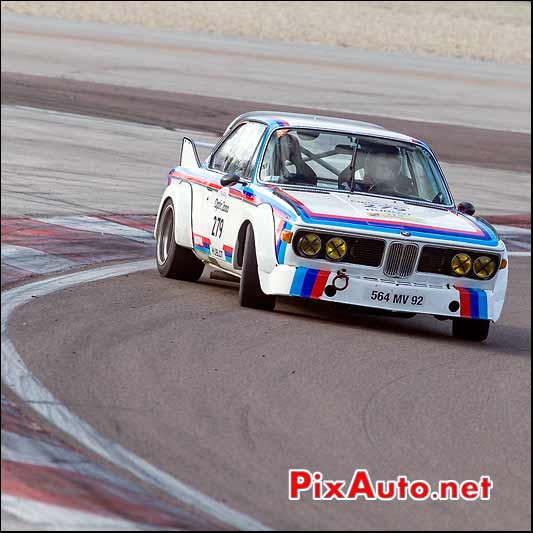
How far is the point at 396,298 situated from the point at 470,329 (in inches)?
30.7

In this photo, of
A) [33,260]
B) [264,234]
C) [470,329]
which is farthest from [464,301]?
[33,260]

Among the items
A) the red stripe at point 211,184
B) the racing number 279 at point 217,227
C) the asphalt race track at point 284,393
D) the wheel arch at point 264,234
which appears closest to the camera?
the asphalt race track at point 284,393

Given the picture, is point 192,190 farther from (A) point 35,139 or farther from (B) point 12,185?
(A) point 35,139

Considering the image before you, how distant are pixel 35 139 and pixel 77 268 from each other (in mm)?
9078

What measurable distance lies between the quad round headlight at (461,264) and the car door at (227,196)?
60.3 inches

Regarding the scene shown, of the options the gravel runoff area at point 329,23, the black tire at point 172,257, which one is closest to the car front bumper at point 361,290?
the black tire at point 172,257

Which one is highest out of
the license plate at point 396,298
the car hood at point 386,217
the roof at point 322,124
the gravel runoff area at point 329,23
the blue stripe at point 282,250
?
the roof at point 322,124

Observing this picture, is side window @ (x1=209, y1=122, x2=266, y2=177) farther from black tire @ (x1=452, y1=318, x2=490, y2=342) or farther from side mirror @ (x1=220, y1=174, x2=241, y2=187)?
black tire @ (x1=452, y1=318, x2=490, y2=342)

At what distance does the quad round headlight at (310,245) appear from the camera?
8.91 m

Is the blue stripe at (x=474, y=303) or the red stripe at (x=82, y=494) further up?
the red stripe at (x=82, y=494)

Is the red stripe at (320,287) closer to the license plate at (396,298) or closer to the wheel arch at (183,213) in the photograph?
the license plate at (396,298)

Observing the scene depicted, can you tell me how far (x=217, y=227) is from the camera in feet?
32.7

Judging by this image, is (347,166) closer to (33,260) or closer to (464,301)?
(464,301)

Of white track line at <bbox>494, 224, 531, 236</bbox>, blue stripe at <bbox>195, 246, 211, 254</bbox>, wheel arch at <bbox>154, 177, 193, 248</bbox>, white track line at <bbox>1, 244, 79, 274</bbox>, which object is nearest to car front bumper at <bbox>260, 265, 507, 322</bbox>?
blue stripe at <bbox>195, 246, 211, 254</bbox>
